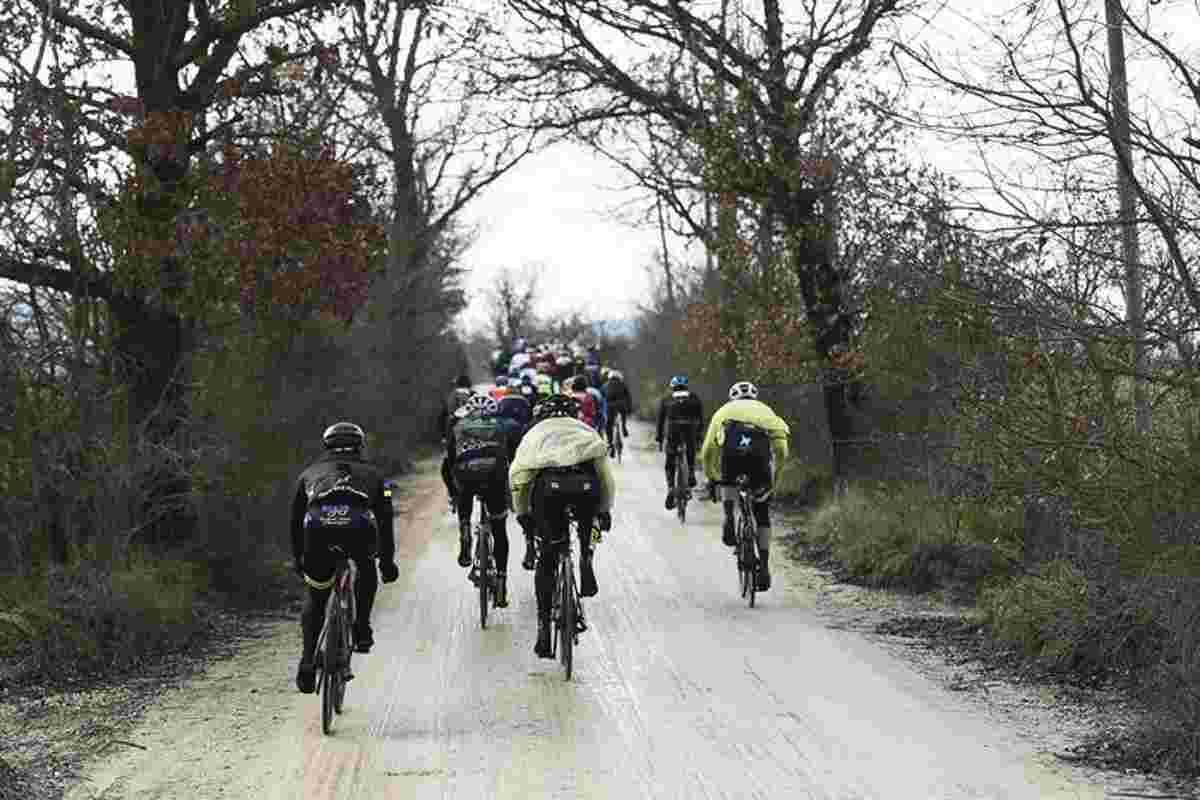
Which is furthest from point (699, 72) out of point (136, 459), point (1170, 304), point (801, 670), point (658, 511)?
point (1170, 304)

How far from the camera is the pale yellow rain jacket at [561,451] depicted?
43.7 ft

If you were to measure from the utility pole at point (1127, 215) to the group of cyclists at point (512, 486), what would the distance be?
3813 mm

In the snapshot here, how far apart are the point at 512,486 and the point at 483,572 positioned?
2.12 m

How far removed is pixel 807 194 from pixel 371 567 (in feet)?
41.9

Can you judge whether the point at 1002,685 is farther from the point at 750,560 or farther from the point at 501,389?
the point at 501,389

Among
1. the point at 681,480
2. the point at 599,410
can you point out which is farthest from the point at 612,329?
the point at 681,480

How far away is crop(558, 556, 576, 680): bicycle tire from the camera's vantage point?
1273 centimetres

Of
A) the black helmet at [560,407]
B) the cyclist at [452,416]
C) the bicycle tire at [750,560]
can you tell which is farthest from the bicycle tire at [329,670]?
the bicycle tire at [750,560]

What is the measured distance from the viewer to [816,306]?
78.4ft

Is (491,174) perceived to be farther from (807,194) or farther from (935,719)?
(935,719)

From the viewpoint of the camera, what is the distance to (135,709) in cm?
1222

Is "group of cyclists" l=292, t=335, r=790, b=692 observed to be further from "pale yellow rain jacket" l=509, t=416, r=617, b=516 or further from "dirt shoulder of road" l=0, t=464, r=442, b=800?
"dirt shoulder of road" l=0, t=464, r=442, b=800

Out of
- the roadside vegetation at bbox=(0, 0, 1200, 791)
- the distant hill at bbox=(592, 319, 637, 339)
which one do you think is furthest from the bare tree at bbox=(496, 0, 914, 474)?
the distant hill at bbox=(592, 319, 637, 339)

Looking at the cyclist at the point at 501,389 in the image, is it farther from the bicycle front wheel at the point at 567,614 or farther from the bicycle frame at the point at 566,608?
the bicycle front wheel at the point at 567,614
